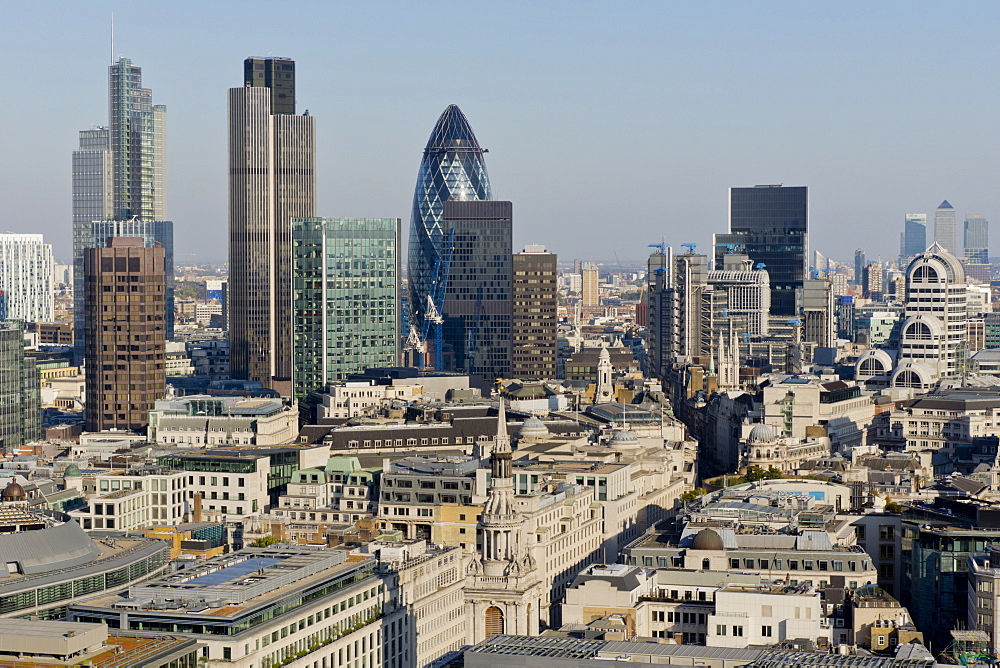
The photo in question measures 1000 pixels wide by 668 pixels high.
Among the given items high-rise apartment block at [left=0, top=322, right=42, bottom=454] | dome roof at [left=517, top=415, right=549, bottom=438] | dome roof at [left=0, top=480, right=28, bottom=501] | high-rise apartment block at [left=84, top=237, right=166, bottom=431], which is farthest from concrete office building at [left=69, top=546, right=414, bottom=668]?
high-rise apartment block at [left=0, top=322, right=42, bottom=454]

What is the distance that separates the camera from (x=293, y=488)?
143 meters

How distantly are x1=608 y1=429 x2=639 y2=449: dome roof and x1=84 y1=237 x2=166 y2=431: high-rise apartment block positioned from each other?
165 ft

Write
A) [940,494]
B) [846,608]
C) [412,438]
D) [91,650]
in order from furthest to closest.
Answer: [412,438], [940,494], [846,608], [91,650]

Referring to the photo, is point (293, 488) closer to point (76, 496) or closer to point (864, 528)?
point (76, 496)

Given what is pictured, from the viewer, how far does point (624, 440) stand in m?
161

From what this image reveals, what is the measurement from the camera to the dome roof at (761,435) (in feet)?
566

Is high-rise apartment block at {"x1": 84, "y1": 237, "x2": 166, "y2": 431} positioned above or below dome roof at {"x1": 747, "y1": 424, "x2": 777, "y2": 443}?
above

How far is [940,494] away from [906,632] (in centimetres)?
4171

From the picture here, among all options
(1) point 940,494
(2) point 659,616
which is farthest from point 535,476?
(2) point 659,616

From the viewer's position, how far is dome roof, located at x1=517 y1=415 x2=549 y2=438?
168375 millimetres

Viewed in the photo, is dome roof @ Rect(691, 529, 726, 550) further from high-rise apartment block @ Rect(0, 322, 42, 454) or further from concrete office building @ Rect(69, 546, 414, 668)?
high-rise apartment block @ Rect(0, 322, 42, 454)

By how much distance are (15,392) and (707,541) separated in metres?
105

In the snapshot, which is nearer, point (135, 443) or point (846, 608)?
point (846, 608)

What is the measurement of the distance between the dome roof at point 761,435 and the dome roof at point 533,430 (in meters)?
17.5
